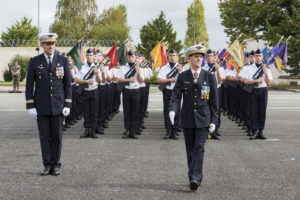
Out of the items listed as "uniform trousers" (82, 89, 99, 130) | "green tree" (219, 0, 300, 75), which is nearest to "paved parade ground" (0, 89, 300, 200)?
"uniform trousers" (82, 89, 99, 130)

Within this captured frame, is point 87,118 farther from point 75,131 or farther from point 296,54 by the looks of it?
point 296,54

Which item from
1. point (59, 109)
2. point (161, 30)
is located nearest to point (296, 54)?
point (161, 30)

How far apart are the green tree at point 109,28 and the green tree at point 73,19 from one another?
5.25 feet

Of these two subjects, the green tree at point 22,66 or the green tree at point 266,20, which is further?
the green tree at point 22,66

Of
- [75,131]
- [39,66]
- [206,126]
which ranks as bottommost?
[75,131]

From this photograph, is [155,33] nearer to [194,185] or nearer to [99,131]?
[99,131]

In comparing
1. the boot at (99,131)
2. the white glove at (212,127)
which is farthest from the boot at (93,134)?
the white glove at (212,127)

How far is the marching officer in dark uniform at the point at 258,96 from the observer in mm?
12109

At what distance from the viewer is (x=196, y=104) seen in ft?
22.9

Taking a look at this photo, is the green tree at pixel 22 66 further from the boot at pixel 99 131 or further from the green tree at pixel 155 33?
the boot at pixel 99 131

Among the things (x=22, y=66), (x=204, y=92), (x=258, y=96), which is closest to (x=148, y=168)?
(x=204, y=92)

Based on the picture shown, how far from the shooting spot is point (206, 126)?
23.0 ft

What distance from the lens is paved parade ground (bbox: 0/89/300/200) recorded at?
6652mm

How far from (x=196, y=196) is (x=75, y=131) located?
7.55m
